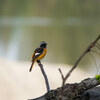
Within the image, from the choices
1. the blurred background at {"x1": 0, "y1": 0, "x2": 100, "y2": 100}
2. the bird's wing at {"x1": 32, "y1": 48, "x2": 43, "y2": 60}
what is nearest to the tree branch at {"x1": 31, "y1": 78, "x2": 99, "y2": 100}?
the bird's wing at {"x1": 32, "y1": 48, "x2": 43, "y2": 60}

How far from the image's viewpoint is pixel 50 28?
13.2 m

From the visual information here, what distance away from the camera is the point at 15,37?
37.6 feet

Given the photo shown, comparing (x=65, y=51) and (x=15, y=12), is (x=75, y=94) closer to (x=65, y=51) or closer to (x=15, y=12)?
(x=65, y=51)

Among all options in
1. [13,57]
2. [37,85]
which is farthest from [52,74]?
[13,57]

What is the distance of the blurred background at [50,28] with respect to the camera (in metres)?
8.13

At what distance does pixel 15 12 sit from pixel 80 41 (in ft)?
33.4

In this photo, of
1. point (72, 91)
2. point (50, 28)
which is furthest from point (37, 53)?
point (50, 28)

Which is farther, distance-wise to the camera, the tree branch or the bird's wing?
the bird's wing

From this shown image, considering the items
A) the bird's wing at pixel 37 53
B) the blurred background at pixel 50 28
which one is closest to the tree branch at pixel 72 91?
the bird's wing at pixel 37 53

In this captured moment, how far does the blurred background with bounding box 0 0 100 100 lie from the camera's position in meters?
8.13

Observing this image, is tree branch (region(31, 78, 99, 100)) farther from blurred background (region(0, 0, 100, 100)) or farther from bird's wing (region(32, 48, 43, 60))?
blurred background (region(0, 0, 100, 100))

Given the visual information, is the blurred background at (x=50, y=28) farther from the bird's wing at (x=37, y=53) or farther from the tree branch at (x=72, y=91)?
the tree branch at (x=72, y=91)

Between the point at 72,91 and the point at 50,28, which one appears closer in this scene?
the point at 72,91

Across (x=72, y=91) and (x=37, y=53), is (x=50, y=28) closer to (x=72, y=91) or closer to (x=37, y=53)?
(x=37, y=53)
